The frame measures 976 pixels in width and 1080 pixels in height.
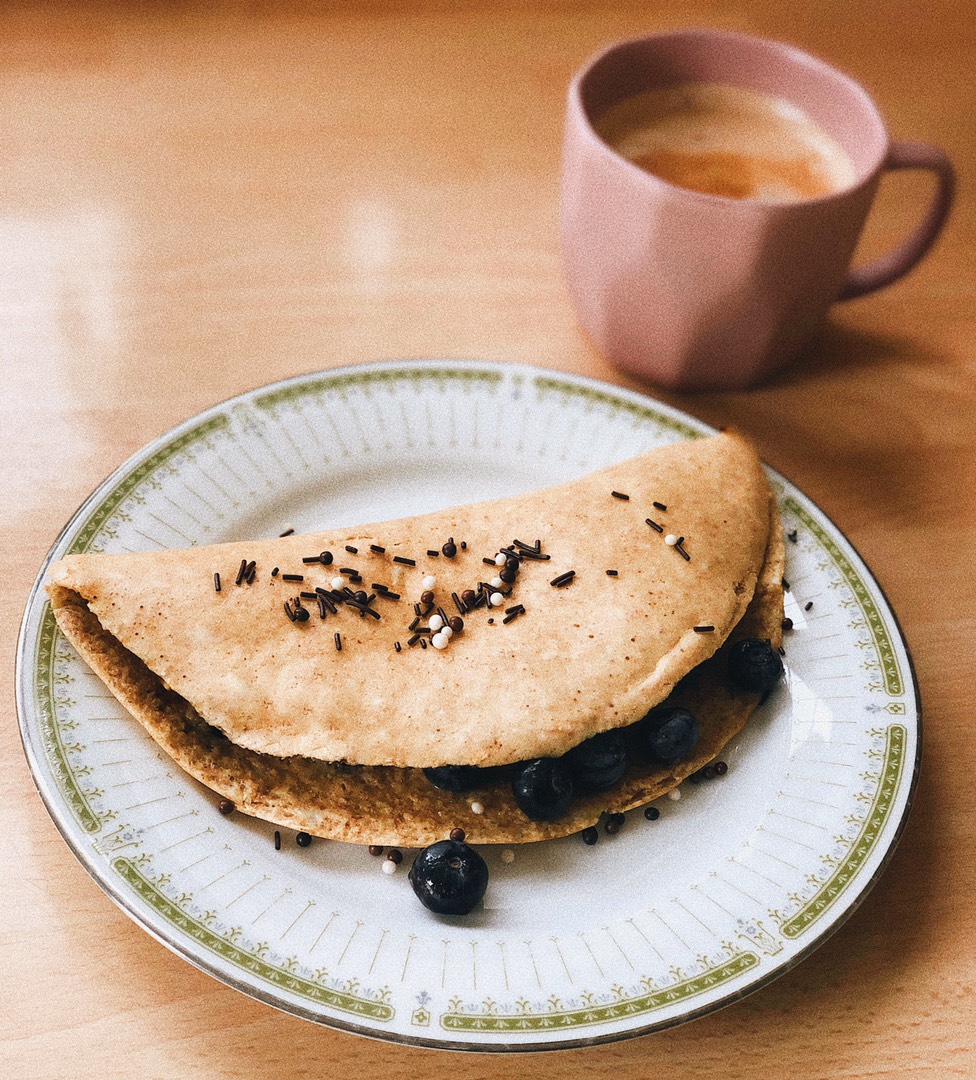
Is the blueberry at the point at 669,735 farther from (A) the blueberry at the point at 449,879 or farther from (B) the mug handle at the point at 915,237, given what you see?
(B) the mug handle at the point at 915,237

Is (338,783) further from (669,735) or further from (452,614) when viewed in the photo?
(669,735)

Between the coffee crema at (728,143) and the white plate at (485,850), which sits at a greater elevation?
the coffee crema at (728,143)

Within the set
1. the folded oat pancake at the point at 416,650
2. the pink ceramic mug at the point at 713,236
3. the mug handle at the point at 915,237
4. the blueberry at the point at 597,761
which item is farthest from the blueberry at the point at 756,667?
the mug handle at the point at 915,237

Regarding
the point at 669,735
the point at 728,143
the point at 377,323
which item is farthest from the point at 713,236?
the point at 669,735

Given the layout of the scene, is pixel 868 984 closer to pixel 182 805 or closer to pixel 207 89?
pixel 182 805

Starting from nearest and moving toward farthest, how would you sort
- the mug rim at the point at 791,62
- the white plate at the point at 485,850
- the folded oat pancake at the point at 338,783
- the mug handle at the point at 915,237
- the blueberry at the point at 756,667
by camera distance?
the white plate at the point at 485,850 < the folded oat pancake at the point at 338,783 < the blueberry at the point at 756,667 < the mug rim at the point at 791,62 < the mug handle at the point at 915,237
